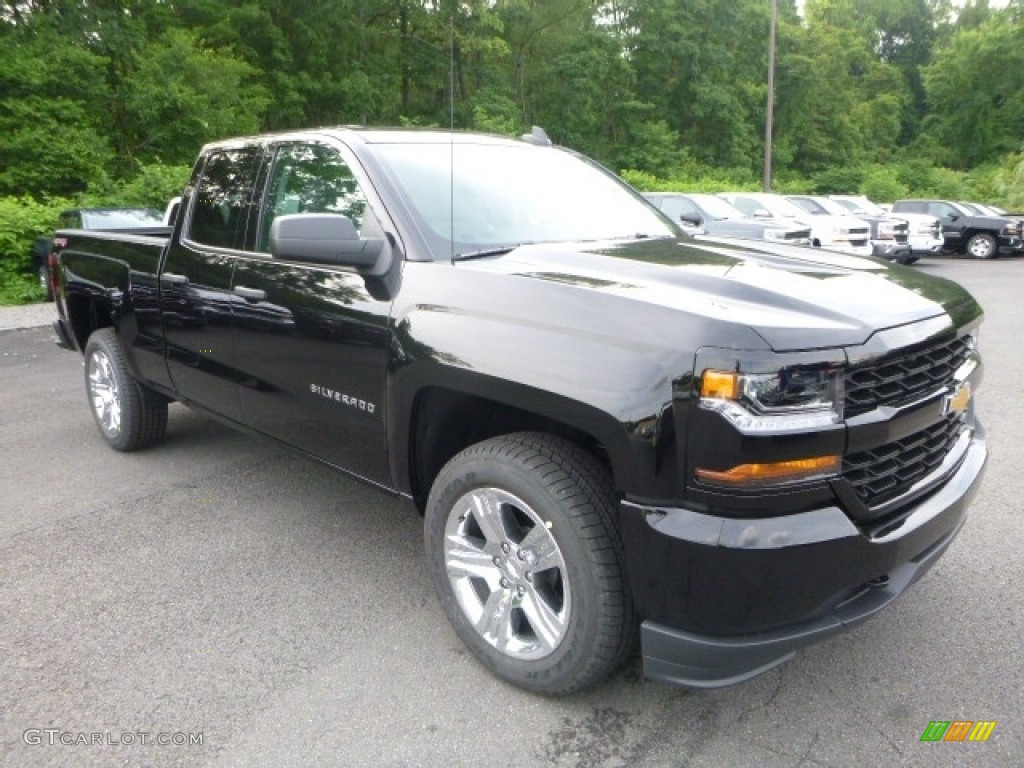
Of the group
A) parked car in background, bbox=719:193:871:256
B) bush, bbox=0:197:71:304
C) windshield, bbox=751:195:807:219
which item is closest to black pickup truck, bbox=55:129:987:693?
bush, bbox=0:197:71:304

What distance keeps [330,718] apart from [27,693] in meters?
1.04

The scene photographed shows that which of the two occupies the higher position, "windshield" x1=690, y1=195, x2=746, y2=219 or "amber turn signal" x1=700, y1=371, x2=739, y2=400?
"windshield" x1=690, y1=195, x2=746, y2=219

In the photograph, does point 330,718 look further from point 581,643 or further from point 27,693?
point 27,693

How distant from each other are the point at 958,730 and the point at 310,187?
315 cm

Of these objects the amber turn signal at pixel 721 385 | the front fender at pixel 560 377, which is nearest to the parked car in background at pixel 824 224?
the front fender at pixel 560 377

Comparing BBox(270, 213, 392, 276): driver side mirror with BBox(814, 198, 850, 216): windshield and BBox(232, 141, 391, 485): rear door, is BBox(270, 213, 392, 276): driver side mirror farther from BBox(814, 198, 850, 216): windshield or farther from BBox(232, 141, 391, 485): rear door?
BBox(814, 198, 850, 216): windshield

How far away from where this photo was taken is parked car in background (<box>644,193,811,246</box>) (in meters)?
14.8

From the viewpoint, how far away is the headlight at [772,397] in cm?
212

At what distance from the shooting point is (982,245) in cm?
2328

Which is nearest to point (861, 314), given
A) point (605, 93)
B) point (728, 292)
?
point (728, 292)

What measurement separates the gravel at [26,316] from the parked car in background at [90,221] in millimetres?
346

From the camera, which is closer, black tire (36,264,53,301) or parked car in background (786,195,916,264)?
black tire (36,264,53,301)

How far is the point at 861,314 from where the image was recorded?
2369mm

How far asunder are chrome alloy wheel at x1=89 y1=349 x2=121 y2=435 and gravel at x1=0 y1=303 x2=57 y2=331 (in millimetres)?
6187
